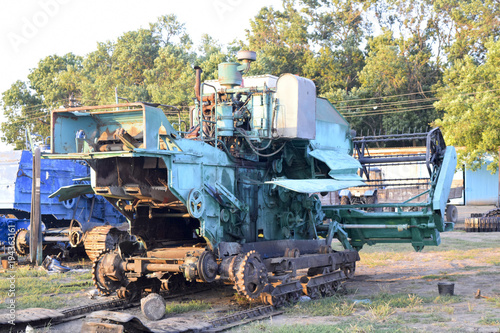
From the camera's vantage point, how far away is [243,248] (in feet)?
35.5

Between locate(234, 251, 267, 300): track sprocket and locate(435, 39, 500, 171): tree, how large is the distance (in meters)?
27.6

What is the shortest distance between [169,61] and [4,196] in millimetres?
28867

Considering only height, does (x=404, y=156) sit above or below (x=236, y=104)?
below

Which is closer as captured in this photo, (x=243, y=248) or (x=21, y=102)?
(x=243, y=248)

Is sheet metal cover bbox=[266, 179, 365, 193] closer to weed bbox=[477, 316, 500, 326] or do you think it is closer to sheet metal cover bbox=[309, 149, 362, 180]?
sheet metal cover bbox=[309, 149, 362, 180]

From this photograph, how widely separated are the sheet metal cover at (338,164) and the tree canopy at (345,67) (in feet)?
80.0

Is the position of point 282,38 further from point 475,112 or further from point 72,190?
point 72,190

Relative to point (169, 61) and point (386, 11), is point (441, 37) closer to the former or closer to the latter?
point (386, 11)

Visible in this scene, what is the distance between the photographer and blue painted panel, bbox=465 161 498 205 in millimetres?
43281

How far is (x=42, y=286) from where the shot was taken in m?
13.1

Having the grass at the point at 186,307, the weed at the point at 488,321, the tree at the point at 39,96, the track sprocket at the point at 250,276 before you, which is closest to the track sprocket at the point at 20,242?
the grass at the point at 186,307

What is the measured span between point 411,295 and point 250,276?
3643mm

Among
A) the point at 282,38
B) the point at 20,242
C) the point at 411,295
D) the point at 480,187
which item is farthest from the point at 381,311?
the point at 282,38

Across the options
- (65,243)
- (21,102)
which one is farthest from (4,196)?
(21,102)
